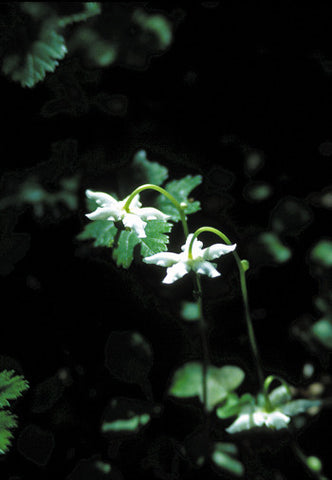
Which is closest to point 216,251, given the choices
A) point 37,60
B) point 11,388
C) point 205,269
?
point 205,269

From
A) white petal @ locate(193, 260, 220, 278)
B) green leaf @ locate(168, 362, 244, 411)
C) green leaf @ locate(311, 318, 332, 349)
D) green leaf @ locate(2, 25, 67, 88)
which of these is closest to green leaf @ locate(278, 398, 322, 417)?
green leaf @ locate(168, 362, 244, 411)

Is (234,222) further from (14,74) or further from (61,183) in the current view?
(14,74)

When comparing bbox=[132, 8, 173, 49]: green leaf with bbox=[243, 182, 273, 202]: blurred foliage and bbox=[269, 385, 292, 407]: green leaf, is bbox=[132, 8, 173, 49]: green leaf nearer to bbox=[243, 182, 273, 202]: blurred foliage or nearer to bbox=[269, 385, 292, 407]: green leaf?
bbox=[243, 182, 273, 202]: blurred foliage

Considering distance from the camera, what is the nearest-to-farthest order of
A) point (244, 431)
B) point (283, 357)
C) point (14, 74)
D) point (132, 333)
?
point (14, 74)
point (244, 431)
point (132, 333)
point (283, 357)

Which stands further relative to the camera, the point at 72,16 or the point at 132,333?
the point at 132,333

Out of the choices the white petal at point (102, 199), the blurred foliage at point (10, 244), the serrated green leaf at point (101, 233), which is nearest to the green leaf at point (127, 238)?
the serrated green leaf at point (101, 233)

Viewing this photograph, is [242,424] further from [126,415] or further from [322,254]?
[322,254]

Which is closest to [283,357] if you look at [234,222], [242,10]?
[234,222]

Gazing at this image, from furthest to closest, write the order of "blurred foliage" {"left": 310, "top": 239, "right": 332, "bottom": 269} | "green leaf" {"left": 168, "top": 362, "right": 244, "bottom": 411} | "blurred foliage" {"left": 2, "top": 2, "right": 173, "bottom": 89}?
"blurred foliage" {"left": 310, "top": 239, "right": 332, "bottom": 269}
"green leaf" {"left": 168, "top": 362, "right": 244, "bottom": 411}
"blurred foliage" {"left": 2, "top": 2, "right": 173, "bottom": 89}
